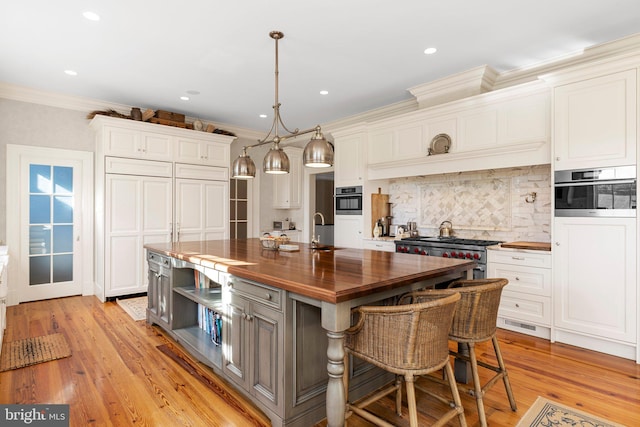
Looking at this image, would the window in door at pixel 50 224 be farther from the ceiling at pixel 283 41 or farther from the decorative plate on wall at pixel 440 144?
the decorative plate on wall at pixel 440 144

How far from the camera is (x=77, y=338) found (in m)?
3.39

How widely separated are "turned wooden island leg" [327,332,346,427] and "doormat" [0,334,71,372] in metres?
2.54

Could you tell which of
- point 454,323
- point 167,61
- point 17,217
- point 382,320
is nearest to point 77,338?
point 17,217

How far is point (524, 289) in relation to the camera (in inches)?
137

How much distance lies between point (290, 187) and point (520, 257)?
14.7 ft

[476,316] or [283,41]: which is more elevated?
[283,41]

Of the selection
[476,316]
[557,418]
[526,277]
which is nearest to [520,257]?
[526,277]

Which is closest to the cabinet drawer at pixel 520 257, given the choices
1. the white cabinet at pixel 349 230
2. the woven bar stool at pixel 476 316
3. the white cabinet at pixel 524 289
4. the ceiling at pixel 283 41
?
the white cabinet at pixel 524 289

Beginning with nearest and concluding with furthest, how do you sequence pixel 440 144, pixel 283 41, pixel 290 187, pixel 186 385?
pixel 186 385, pixel 283 41, pixel 440 144, pixel 290 187

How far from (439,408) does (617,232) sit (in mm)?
2174

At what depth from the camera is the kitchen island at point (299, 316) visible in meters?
1.69

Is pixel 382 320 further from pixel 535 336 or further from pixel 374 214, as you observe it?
pixel 374 214

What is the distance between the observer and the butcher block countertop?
169cm

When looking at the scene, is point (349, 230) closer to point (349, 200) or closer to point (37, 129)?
point (349, 200)
